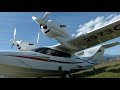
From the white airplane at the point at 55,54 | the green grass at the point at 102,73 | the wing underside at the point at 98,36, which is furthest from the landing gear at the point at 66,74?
the wing underside at the point at 98,36

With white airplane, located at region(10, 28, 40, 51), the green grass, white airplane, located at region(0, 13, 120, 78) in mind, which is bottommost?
the green grass

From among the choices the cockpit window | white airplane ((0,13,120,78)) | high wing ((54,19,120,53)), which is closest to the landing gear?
white airplane ((0,13,120,78))

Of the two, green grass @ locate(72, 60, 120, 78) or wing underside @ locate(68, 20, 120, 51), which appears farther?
wing underside @ locate(68, 20, 120, 51)

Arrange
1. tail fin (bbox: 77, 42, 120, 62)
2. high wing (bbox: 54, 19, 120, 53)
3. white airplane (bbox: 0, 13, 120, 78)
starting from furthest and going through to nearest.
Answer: tail fin (bbox: 77, 42, 120, 62)
high wing (bbox: 54, 19, 120, 53)
white airplane (bbox: 0, 13, 120, 78)

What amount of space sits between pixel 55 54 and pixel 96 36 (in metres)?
1.49

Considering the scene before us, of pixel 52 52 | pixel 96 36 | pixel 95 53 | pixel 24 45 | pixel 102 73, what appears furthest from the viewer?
pixel 95 53

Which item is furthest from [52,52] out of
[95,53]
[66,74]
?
[95,53]

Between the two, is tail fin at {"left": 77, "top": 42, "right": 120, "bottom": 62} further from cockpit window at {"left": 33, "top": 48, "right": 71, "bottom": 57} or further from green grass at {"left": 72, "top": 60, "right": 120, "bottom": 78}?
cockpit window at {"left": 33, "top": 48, "right": 71, "bottom": 57}

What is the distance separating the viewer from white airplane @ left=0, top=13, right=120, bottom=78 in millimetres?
7312

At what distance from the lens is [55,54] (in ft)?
27.9

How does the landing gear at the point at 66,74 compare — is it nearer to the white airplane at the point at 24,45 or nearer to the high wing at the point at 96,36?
the high wing at the point at 96,36

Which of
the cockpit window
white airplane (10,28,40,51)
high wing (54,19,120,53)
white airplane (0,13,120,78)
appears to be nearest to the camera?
white airplane (0,13,120,78)

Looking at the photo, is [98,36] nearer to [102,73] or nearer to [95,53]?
[102,73]
